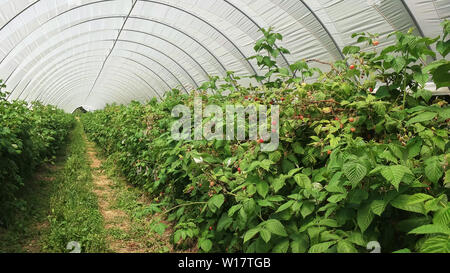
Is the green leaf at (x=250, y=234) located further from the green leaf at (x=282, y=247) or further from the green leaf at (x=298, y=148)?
the green leaf at (x=298, y=148)

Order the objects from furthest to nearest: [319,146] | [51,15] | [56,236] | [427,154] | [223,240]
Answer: [51,15]
[56,236]
[223,240]
[319,146]
[427,154]

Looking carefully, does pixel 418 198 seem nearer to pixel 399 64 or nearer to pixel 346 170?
pixel 346 170

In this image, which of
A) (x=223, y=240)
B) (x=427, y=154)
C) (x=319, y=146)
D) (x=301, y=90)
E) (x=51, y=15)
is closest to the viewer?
(x=427, y=154)

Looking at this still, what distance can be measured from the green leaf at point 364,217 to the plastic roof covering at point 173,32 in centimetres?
454

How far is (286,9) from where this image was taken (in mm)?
7512

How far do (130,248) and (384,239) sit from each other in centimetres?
329

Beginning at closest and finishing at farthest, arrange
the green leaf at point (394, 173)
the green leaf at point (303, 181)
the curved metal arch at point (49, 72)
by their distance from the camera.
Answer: the green leaf at point (394, 173) → the green leaf at point (303, 181) → the curved metal arch at point (49, 72)

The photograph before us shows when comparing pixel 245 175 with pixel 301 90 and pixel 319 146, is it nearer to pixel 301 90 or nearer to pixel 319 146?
pixel 319 146

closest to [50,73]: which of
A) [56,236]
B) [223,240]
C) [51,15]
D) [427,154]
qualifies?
[51,15]

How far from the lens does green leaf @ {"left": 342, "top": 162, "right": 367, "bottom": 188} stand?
182 centimetres

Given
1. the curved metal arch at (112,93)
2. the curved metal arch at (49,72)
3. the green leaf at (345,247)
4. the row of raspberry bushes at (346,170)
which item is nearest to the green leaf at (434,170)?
the row of raspberry bushes at (346,170)

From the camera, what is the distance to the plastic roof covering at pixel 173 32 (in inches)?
253

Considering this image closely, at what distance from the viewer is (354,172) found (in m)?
1.85
